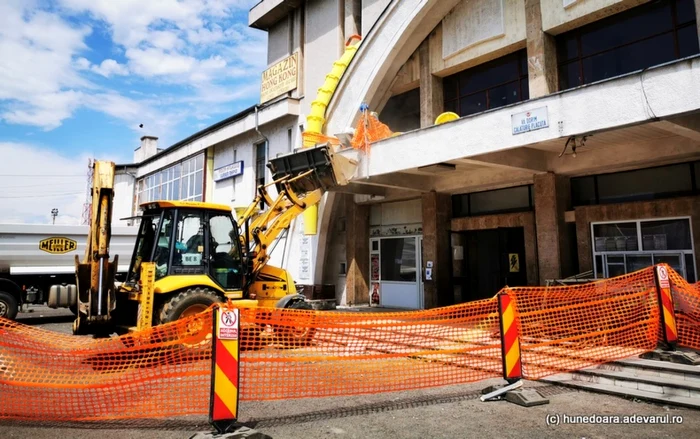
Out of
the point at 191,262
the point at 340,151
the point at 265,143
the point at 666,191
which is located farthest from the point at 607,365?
the point at 265,143

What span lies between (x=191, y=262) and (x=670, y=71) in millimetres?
8033

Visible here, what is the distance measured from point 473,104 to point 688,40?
5050 mm

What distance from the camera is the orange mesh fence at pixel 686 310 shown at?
6887 mm

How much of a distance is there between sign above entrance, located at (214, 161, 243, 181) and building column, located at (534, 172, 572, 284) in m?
12.5

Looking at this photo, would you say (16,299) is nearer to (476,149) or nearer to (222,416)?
(222,416)

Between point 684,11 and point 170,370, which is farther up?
point 684,11

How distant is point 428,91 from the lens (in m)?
13.8

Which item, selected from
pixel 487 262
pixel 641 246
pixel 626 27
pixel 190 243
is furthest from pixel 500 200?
pixel 190 243

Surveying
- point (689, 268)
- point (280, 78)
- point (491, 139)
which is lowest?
point (689, 268)

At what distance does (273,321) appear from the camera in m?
5.23

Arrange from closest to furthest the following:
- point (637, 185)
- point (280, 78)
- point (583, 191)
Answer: point (637, 185) → point (583, 191) → point (280, 78)

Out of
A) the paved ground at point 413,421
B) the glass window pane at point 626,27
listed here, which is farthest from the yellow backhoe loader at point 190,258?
the glass window pane at point 626,27

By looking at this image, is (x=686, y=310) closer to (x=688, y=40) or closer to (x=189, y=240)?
(x=688, y=40)

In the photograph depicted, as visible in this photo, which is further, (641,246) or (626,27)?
(626,27)
